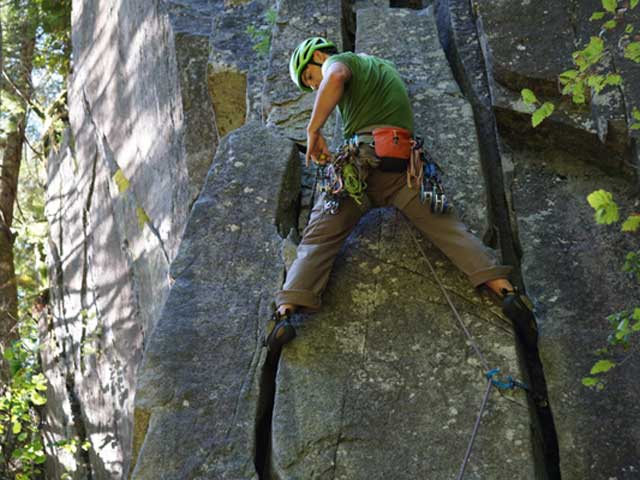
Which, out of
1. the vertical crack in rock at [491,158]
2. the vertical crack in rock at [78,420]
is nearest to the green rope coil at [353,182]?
the vertical crack in rock at [491,158]

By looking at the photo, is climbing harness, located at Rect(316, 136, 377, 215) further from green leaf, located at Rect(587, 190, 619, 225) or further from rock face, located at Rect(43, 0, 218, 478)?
rock face, located at Rect(43, 0, 218, 478)

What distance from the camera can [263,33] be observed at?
Result: 328 inches

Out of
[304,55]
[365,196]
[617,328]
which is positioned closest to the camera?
[617,328]

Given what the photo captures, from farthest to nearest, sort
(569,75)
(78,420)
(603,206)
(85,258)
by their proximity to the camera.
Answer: (85,258) < (78,420) < (569,75) < (603,206)

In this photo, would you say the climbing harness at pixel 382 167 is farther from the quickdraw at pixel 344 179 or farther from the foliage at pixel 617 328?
the foliage at pixel 617 328

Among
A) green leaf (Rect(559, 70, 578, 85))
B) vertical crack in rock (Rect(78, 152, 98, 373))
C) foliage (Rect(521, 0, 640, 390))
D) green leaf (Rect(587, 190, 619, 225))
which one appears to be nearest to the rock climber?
foliage (Rect(521, 0, 640, 390))

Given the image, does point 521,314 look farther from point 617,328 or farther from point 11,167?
point 11,167

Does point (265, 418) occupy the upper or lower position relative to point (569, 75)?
lower

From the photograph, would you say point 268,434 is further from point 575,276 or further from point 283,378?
point 575,276

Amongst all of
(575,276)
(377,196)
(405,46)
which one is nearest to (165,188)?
(405,46)

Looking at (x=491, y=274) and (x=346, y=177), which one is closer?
(x=491, y=274)

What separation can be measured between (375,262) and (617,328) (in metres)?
1.63

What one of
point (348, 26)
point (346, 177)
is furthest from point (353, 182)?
point (348, 26)

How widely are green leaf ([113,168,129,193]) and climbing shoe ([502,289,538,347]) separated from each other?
20.5 feet
